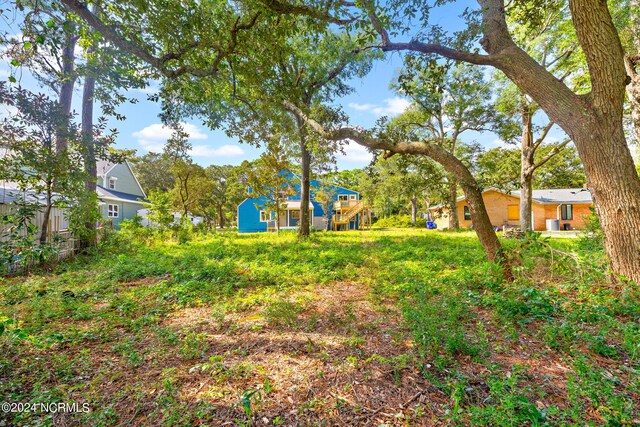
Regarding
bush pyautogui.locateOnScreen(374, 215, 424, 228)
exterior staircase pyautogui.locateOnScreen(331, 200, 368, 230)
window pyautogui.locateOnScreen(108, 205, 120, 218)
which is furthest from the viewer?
bush pyautogui.locateOnScreen(374, 215, 424, 228)

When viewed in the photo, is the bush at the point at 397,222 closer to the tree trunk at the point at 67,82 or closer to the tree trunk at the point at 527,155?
the tree trunk at the point at 527,155

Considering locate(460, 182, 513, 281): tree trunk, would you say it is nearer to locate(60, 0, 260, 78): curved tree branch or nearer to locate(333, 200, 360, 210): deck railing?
locate(60, 0, 260, 78): curved tree branch

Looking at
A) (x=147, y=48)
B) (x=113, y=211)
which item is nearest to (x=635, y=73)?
(x=147, y=48)

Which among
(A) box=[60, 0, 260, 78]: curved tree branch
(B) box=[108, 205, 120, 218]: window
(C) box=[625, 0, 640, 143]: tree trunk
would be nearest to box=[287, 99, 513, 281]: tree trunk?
(A) box=[60, 0, 260, 78]: curved tree branch

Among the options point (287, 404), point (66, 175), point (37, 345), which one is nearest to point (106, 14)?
point (66, 175)

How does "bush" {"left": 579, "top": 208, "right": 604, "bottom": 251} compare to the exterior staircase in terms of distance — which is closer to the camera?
"bush" {"left": 579, "top": 208, "right": 604, "bottom": 251}

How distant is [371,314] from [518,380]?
1761 mm

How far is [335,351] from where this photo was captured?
2592mm

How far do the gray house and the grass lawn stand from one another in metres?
16.3

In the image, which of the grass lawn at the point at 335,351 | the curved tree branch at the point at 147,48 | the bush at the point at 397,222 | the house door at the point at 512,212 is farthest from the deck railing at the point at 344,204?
the curved tree branch at the point at 147,48

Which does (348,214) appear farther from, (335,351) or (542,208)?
(335,351)

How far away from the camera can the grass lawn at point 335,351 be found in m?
1.78

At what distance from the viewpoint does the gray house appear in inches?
715

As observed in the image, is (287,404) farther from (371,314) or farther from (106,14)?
(106,14)
